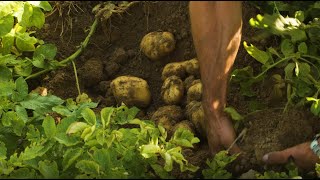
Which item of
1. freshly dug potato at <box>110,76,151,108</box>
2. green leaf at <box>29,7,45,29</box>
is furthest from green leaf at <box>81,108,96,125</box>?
green leaf at <box>29,7,45,29</box>

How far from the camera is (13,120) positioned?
7.25 ft

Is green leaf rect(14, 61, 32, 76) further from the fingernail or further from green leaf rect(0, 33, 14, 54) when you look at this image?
the fingernail

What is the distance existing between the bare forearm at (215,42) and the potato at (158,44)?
0.61 metres

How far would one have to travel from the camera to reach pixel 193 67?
8.25ft

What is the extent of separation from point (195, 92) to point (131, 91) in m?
0.28

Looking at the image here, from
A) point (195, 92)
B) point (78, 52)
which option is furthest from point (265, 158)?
point (78, 52)

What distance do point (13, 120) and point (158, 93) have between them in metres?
0.68

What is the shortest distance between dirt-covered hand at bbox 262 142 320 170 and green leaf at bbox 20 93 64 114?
0.83 meters

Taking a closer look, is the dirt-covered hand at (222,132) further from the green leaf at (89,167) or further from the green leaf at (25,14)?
the green leaf at (25,14)

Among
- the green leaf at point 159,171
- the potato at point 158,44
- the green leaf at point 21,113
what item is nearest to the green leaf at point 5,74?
the green leaf at point 21,113

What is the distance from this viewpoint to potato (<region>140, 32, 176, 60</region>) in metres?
2.63

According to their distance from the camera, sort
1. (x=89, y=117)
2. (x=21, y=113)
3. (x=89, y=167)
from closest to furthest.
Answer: (x=89, y=167)
(x=89, y=117)
(x=21, y=113)

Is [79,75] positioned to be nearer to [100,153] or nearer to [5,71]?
[5,71]

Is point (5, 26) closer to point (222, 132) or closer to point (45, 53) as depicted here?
point (45, 53)
